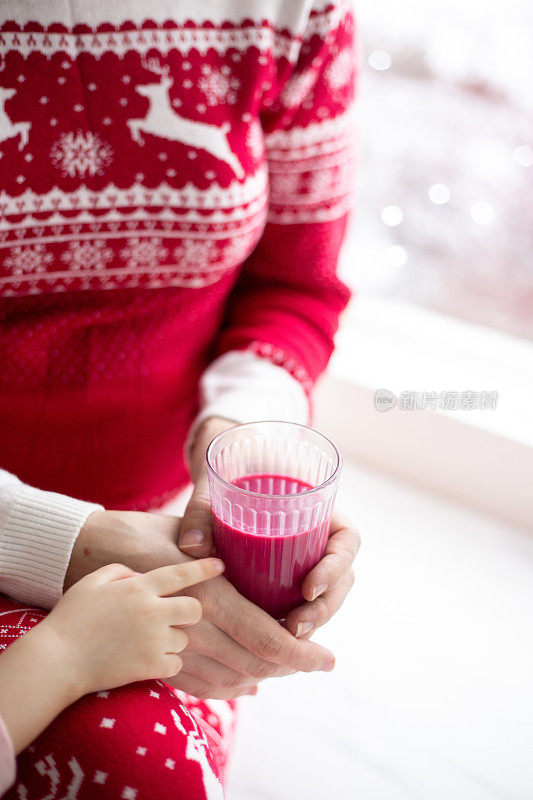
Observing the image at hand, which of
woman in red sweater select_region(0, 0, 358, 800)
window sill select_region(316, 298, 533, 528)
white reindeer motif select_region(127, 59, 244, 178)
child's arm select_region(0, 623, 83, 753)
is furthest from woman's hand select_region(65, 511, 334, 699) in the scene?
window sill select_region(316, 298, 533, 528)

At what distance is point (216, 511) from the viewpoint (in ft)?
2.27

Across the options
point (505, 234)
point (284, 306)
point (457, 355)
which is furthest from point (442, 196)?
point (284, 306)

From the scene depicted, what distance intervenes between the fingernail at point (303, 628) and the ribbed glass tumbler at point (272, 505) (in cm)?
3

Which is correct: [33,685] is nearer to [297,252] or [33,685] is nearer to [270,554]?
[270,554]

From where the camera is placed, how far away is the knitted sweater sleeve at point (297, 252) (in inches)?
33.6

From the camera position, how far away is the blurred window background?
1.30m

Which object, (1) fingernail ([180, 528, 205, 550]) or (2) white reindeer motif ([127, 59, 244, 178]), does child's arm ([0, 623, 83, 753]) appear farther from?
(2) white reindeer motif ([127, 59, 244, 178])

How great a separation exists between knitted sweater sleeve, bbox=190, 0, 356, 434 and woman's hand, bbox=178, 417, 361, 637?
147 millimetres

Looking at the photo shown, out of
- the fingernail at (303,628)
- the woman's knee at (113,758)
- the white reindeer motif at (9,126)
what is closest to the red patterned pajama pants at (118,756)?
the woman's knee at (113,758)

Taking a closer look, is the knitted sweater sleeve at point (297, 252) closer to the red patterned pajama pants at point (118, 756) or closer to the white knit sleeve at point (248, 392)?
the white knit sleeve at point (248, 392)

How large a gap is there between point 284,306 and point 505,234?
2.02 ft

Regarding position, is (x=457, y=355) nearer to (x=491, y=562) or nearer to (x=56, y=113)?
(x=491, y=562)

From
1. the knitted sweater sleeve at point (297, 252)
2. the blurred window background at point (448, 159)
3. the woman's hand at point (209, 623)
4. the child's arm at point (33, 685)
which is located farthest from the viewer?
the blurred window background at point (448, 159)

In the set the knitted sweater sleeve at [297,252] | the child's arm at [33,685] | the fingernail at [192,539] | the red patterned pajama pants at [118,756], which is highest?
the knitted sweater sleeve at [297,252]
